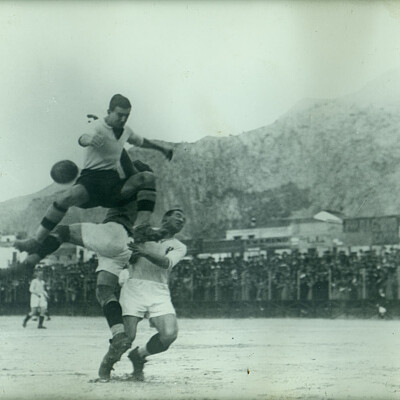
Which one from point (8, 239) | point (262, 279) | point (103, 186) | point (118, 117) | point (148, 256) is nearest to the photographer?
point (148, 256)

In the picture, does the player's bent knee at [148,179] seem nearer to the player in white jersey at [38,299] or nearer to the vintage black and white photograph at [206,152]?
the vintage black and white photograph at [206,152]

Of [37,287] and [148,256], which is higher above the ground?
[148,256]

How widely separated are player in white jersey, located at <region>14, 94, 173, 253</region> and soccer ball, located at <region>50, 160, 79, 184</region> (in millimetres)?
98

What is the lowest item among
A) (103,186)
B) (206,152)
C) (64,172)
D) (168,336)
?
(168,336)

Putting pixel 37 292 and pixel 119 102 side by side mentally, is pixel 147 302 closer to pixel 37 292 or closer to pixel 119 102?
pixel 37 292

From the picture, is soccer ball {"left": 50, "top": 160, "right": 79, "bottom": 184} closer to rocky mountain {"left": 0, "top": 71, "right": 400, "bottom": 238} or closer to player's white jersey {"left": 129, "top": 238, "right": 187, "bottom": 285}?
rocky mountain {"left": 0, "top": 71, "right": 400, "bottom": 238}

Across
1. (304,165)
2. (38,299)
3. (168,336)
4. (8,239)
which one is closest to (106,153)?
(8,239)

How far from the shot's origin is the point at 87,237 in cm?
723

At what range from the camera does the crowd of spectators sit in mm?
7598

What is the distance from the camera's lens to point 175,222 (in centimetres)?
738

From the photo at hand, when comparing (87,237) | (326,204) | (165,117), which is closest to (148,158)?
(165,117)

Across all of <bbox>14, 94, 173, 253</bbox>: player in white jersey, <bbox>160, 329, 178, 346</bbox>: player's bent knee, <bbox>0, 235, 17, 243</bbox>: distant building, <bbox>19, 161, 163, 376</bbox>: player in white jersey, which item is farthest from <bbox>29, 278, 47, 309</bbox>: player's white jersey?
<bbox>160, 329, 178, 346</bbox>: player's bent knee

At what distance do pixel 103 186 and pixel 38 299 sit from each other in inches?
59.6

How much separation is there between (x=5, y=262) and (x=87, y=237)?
1.09m
